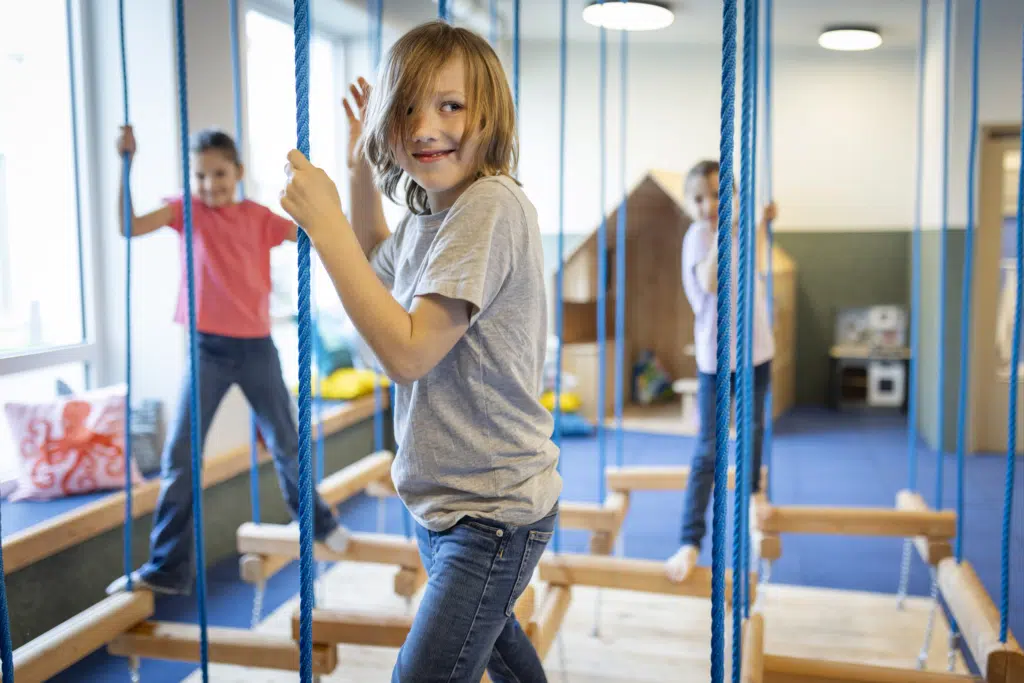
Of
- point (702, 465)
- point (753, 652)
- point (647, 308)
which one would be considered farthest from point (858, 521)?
point (647, 308)

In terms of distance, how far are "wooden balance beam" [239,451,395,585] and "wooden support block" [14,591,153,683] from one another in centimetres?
44

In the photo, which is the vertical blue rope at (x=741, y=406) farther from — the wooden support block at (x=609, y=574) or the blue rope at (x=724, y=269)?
the wooden support block at (x=609, y=574)

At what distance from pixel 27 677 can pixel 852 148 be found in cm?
605

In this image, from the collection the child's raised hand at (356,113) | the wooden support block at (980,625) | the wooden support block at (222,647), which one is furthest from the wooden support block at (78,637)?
the wooden support block at (980,625)

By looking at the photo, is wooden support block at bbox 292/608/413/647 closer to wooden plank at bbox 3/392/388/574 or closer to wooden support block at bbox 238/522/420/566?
wooden support block at bbox 238/522/420/566

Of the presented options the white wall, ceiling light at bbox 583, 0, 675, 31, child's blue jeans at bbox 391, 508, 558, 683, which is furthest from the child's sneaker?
the white wall

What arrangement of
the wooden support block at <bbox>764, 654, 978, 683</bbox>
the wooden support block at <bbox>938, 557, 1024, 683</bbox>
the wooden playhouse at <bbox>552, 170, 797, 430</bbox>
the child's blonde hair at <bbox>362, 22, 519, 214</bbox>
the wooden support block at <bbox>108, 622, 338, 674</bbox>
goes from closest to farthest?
1. the child's blonde hair at <bbox>362, 22, 519, 214</bbox>
2. the wooden support block at <bbox>938, 557, 1024, 683</bbox>
3. the wooden support block at <bbox>764, 654, 978, 683</bbox>
4. the wooden support block at <bbox>108, 622, 338, 674</bbox>
5. the wooden playhouse at <bbox>552, 170, 797, 430</bbox>

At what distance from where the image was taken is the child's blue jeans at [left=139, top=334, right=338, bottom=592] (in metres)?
2.42

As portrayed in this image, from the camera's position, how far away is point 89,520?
267 centimetres

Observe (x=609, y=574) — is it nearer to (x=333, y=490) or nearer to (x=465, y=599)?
(x=333, y=490)

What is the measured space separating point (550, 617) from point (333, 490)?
3.48 ft

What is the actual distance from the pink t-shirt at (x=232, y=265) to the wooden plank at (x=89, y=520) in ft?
2.02

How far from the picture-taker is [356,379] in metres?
4.79

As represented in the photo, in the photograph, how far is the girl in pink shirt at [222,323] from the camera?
8.05 ft
